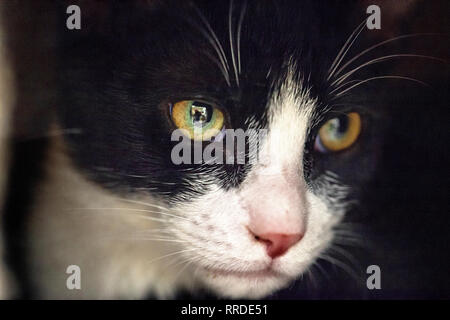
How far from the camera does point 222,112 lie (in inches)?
30.5

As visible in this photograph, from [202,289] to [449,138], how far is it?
527 mm

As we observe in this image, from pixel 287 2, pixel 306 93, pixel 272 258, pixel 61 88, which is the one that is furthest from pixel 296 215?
pixel 61 88

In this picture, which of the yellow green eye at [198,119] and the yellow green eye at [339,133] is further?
the yellow green eye at [339,133]

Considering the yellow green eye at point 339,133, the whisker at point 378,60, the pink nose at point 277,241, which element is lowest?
the pink nose at point 277,241

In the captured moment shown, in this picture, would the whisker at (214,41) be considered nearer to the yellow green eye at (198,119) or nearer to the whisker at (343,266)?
the yellow green eye at (198,119)

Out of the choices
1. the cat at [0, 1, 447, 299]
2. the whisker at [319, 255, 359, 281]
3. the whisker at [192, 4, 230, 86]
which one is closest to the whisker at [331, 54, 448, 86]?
the cat at [0, 1, 447, 299]

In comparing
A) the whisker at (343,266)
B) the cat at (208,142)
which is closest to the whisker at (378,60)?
Answer: the cat at (208,142)

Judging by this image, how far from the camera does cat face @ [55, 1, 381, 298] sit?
2.49 feet

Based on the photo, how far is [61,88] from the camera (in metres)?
0.85

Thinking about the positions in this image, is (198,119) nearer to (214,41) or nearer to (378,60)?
(214,41)

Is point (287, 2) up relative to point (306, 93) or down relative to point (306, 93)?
up

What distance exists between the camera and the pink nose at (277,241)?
74cm
